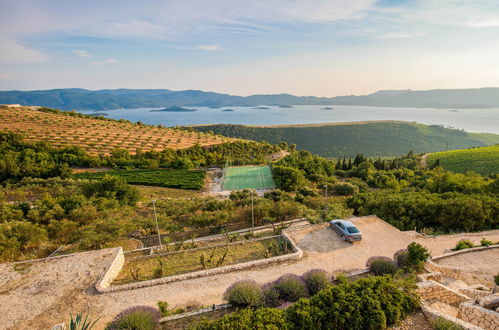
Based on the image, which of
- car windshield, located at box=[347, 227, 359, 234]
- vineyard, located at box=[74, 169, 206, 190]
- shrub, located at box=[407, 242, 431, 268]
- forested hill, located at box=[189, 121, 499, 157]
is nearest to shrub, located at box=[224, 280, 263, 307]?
shrub, located at box=[407, 242, 431, 268]

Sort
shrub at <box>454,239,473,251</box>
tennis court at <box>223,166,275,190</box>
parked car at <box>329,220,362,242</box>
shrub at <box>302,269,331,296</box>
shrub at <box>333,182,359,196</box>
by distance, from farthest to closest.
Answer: tennis court at <box>223,166,275,190</box>, shrub at <box>333,182,359,196</box>, parked car at <box>329,220,362,242</box>, shrub at <box>454,239,473,251</box>, shrub at <box>302,269,331,296</box>

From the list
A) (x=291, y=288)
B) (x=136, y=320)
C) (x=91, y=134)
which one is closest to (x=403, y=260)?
(x=291, y=288)

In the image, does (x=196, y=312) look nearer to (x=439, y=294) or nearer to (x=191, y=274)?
(x=191, y=274)

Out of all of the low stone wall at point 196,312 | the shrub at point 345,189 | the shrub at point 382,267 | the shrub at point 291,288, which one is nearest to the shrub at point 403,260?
the shrub at point 382,267

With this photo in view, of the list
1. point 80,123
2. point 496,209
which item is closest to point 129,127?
point 80,123

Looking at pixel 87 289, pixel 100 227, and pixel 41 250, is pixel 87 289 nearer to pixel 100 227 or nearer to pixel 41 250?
pixel 100 227

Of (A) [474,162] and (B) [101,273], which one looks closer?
(B) [101,273]

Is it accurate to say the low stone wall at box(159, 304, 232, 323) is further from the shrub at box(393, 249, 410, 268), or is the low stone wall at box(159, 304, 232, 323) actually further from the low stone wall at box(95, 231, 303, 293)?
the shrub at box(393, 249, 410, 268)
